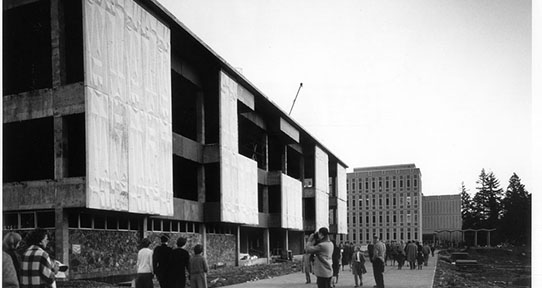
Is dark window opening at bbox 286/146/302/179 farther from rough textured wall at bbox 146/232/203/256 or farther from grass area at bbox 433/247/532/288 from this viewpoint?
rough textured wall at bbox 146/232/203/256

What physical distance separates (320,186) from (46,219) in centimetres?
3772

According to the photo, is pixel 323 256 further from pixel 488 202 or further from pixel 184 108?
pixel 488 202

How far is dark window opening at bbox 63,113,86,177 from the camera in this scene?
19.6m

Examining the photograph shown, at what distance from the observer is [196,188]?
102 feet

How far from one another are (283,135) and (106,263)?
2639 cm

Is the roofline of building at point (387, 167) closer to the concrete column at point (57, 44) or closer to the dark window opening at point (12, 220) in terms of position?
the dark window opening at point (12, 220)

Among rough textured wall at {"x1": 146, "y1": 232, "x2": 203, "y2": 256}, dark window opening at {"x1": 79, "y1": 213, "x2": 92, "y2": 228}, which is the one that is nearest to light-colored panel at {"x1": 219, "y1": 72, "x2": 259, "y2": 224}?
rough textured wall at {"x1": 146, "y1": 232, "x2": 203, "y2": 256}

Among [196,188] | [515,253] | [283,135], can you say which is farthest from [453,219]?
[196,188]

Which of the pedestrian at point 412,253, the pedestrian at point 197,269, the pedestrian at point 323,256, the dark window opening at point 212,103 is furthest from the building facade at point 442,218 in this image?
the pedestrian at point 197,269

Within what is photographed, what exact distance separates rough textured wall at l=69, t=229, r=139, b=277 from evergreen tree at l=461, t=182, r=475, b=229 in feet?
279

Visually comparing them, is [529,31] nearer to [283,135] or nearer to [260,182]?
[260,182]

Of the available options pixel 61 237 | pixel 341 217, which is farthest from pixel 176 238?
pixel 341 217

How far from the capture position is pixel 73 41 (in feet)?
64.1

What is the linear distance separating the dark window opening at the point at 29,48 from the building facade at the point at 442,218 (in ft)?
299
